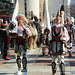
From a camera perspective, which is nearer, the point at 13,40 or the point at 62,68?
the point at 62,68

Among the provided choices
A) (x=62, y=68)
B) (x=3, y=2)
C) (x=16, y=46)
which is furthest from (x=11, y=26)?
(x=3, y=2)

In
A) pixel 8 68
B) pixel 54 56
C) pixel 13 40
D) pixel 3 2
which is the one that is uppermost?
pixel 3 2

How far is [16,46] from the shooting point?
6688mm

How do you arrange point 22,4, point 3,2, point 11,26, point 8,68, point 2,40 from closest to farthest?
point 11,26 < point 8,68 < point 2,40 < point 3,2 < point 22,4

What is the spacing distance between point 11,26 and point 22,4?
215 ft

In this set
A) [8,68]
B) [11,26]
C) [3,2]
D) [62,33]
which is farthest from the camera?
[3,2]

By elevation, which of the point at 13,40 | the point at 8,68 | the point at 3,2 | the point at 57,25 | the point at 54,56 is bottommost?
the point at 8,68

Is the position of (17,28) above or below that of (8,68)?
above

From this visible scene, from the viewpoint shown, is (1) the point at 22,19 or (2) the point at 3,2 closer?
(1) the point at 22,19

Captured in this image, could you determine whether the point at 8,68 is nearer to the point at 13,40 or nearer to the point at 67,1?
the point at 13,40

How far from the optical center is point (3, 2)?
1826 inches

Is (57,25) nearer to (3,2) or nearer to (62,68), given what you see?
(62,68)

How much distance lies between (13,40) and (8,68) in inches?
76.7

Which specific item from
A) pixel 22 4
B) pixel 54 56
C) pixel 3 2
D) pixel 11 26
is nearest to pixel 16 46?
pixel 11 26
